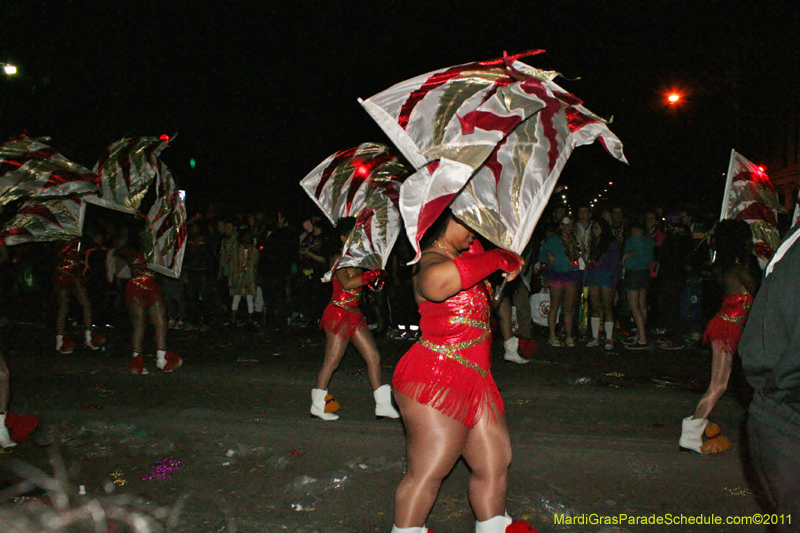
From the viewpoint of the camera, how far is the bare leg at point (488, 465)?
2.57 meters

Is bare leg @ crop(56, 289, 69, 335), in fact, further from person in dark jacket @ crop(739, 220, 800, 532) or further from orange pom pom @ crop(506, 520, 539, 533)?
person in dark jacket @ crop(739, 220, 800, 532)

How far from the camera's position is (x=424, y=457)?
2.51 meters

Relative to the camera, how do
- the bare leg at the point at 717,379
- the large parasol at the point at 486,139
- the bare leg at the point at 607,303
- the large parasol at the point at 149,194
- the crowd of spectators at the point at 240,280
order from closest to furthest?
1. the large parasol at the point at 486,139
2. the bare leg at the point at 717,379
3. the large parasol at the point at 149,194
4. the bare leg at the point at 607,303
5. the crowd of spectators at the point at 240,280

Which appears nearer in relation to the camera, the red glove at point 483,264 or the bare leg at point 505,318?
the red glove at point 483,264

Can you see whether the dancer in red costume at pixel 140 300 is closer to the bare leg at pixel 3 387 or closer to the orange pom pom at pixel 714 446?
the bare leg at pixel 3 387

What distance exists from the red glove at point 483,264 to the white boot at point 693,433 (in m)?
2.51

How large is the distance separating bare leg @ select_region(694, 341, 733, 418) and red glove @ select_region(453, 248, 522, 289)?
243cm

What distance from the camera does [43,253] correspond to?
13.7 meters

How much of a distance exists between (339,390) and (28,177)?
3.68 m

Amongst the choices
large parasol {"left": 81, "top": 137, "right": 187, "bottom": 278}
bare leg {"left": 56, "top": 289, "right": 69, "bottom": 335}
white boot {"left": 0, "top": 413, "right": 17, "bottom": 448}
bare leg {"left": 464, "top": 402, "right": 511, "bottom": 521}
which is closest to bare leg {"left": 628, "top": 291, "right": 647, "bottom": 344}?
large parasol {"left": 81, "top": 137, "right": 187, "bottom": 278}

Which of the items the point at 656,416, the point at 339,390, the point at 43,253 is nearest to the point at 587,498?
the point at 656,416

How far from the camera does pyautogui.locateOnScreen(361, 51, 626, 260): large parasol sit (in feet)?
8.01

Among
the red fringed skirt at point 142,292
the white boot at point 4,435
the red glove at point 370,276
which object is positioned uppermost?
the red glove at point 370,276

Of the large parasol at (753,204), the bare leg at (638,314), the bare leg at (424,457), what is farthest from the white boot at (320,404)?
the bare leg at (638,314)
